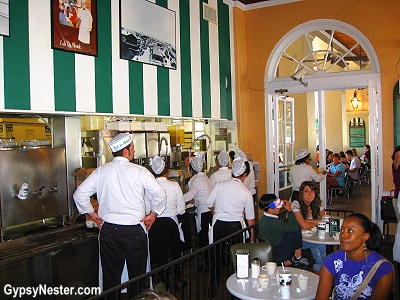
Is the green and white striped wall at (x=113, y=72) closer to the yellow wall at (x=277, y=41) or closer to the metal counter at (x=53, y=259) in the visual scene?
the yellow wall at (x=277, y=41)

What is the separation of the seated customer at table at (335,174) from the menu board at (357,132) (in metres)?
6.99

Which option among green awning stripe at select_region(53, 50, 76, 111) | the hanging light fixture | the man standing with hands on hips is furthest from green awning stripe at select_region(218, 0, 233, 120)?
the hanging light fixture

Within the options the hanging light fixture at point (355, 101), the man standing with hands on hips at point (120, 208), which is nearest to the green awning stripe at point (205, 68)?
the man standing with hands on hips at point (120, 208)

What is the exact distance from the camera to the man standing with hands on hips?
13.4 feet

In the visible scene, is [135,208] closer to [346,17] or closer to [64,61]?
[64,61]

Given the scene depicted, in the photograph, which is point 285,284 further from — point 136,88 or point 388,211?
point 388,211

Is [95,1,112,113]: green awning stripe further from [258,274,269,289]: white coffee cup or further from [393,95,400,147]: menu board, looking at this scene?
[393,95,400,147]: menu board

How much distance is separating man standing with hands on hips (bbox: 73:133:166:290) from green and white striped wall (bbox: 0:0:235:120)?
1054mm

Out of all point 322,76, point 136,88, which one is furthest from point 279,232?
point 322,76

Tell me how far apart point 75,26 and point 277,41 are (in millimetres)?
4344

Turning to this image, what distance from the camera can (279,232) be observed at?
4395 millimetres

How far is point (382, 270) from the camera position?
282cm

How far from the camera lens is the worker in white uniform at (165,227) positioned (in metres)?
4.98

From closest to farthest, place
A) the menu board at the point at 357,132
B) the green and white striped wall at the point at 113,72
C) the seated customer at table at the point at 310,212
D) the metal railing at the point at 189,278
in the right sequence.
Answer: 1. the metal railing at the point at 189,278
2. the green and white striped wall at the point at 113,72
3. the seated customer at table at the point at 310,212
4. the menu board at the point at 357,132
